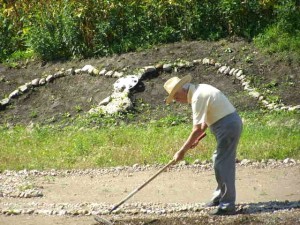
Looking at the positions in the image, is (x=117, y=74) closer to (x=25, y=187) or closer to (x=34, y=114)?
(x=34, y=114)

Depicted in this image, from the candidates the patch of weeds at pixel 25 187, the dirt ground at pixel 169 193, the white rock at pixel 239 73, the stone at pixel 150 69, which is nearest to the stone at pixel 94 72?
the stone at pixel 150 69

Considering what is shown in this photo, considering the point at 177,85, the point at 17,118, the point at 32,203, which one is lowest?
the point at 17,118

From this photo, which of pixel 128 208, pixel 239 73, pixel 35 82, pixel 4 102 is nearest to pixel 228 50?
pixel 239 73

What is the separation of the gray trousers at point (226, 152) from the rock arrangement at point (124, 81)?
5.67m

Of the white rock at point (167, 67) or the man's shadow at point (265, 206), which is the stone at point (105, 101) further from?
the man's shadow at point (265, 206)

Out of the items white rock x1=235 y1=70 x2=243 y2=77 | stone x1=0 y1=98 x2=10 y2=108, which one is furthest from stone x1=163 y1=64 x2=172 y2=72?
stone x1=0 y1=98 x2=10 y2=108

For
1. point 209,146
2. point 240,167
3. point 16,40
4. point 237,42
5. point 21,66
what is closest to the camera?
point 240,167

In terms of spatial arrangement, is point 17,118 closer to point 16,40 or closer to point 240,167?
point 16,40

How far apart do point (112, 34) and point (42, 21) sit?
163 centimetres

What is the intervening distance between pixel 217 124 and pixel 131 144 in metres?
4.29

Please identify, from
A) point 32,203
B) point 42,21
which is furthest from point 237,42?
point 32,203

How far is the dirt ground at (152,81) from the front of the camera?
16828mm

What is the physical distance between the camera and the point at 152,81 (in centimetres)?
1777

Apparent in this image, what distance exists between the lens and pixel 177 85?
32.3 ft
